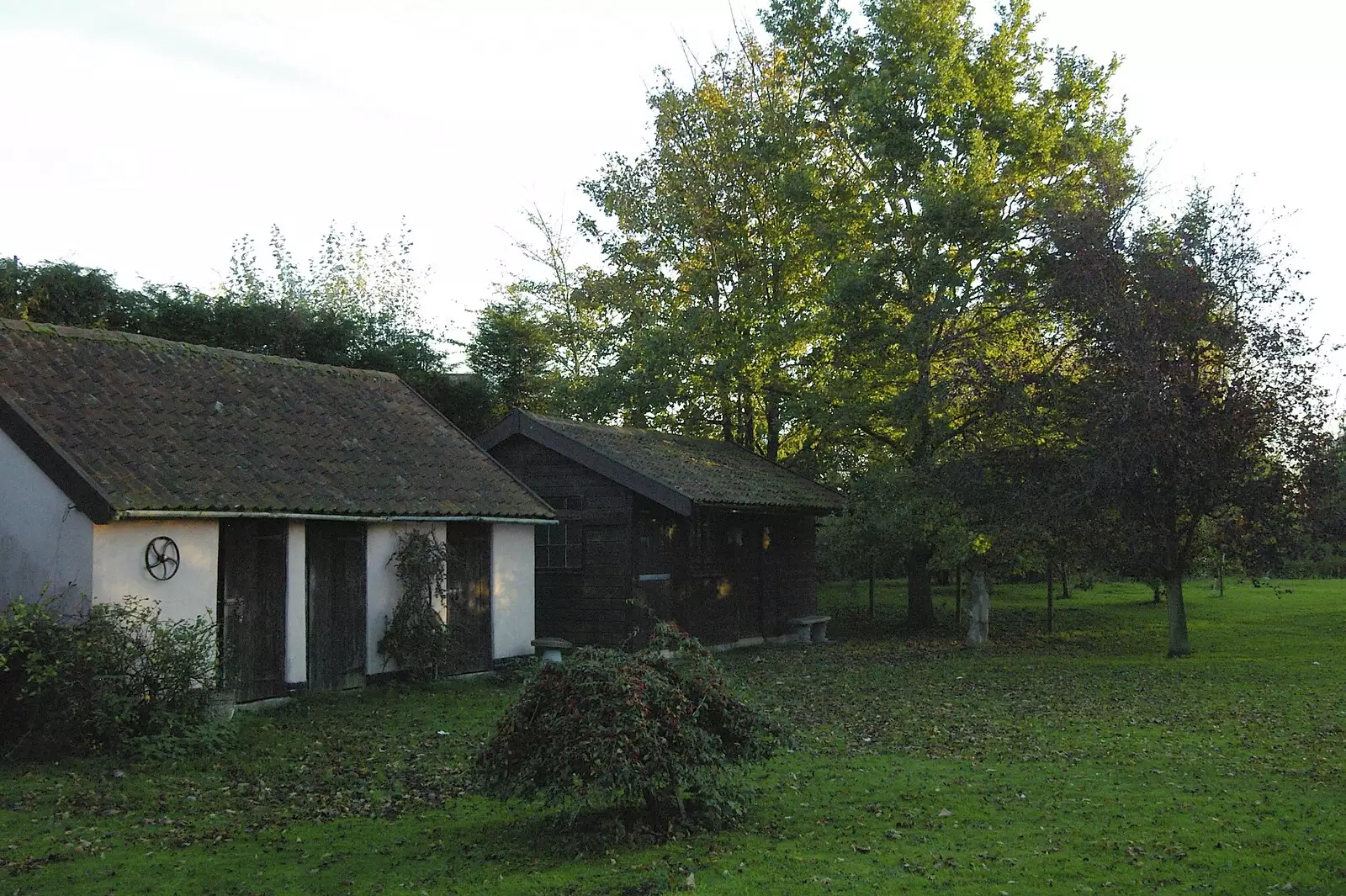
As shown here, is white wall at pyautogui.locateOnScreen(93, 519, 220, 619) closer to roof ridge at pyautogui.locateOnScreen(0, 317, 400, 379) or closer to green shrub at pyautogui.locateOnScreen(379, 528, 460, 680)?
green shrub at pyautogui.locateOnScreen(379, 528, 460, 680)

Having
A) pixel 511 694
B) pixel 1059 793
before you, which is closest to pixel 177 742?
pixel 511 694

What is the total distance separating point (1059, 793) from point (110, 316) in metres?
26.1

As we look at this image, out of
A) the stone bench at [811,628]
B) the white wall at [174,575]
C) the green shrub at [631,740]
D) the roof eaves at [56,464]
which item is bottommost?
the stone bench at [811,628]

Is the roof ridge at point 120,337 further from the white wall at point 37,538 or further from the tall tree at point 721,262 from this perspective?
the tall tree at point 721,262

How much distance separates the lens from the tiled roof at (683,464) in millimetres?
20281

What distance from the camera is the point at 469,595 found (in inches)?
692

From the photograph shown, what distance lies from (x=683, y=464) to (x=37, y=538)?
493 inches

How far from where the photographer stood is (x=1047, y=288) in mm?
21750

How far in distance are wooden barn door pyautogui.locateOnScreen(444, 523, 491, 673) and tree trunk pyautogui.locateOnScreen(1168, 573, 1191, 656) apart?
13043 mm

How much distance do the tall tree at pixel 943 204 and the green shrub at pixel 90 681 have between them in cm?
1490

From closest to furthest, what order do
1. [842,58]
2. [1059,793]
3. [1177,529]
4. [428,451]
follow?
[1059,793] → [428,451] → [1177,529] → [842,58]

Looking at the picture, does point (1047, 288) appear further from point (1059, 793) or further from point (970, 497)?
point (1059, 793)

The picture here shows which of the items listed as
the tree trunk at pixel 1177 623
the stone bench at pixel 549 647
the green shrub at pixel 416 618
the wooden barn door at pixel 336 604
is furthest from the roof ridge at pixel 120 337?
the tree trunk at pixel 1177 623

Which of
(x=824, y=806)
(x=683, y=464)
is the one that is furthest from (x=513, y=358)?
(x=824, y=806)
